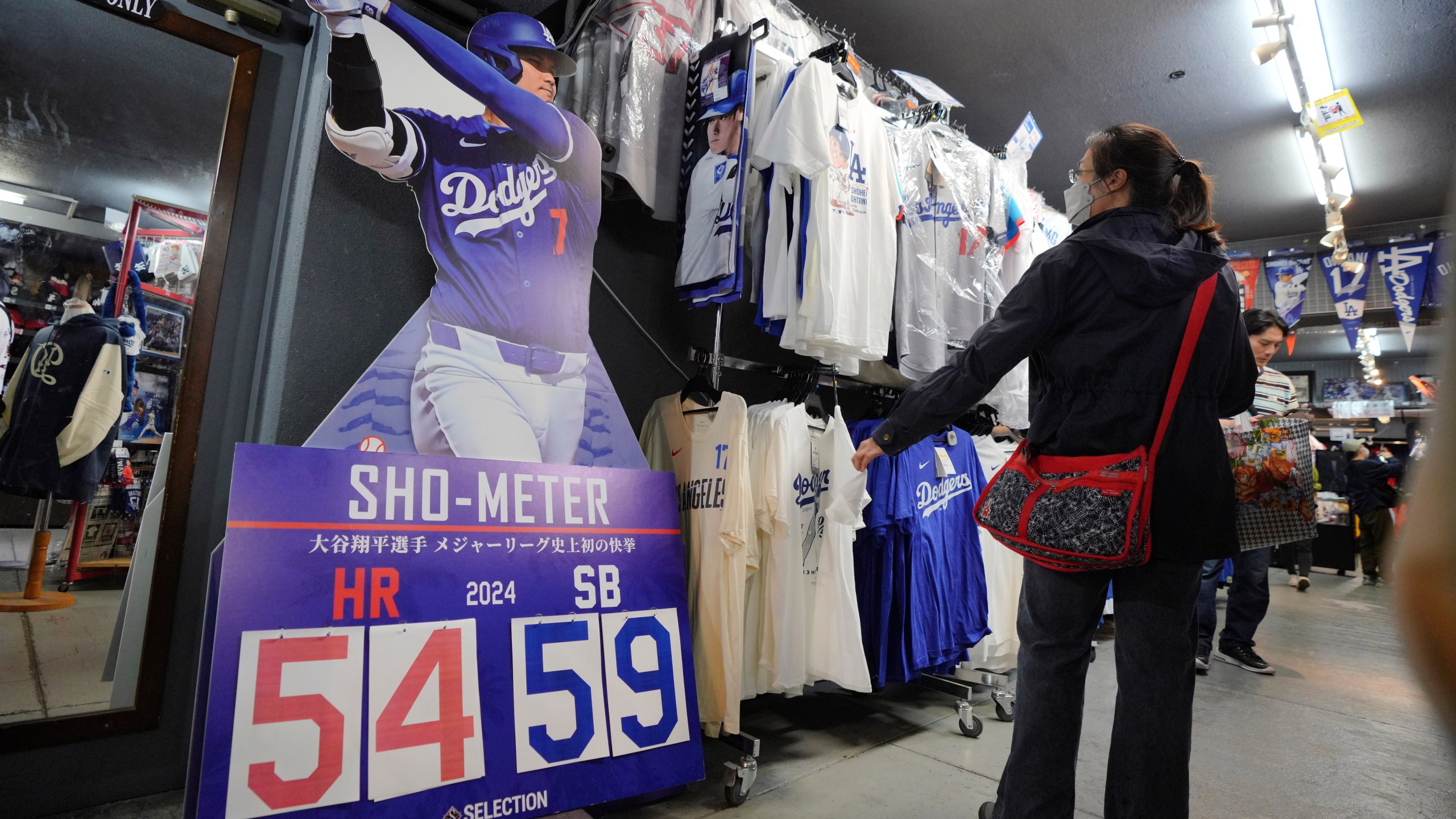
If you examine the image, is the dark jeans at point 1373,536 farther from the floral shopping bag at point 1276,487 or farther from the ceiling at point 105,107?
the ceiling at point 105,107

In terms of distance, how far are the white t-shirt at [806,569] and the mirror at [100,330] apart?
5.43 ft

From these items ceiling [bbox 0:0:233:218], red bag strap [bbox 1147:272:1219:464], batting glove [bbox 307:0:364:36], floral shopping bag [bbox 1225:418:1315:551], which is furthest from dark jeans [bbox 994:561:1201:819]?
ceiling [bbox 0:0:233:218]

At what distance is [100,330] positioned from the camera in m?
1.90

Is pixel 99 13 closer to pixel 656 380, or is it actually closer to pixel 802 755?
pixel 656 380

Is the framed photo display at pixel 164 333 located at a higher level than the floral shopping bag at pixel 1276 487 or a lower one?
higher

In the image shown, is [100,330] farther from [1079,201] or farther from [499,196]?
[1079,201]

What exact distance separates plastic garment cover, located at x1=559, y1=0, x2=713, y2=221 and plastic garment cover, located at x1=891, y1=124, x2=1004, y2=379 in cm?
96

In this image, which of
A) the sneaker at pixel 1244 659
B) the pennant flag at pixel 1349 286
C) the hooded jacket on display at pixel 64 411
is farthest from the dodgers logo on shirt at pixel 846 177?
the pennant flag at pixel 1349 286

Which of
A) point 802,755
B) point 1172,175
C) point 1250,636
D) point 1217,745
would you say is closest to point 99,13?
point 1172,175

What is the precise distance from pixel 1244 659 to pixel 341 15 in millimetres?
4865

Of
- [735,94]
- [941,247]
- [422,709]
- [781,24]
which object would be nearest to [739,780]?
[422,709]

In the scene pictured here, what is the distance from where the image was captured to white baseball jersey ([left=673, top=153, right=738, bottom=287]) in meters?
2.35

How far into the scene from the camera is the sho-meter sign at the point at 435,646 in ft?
4.73

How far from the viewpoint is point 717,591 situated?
2.27 m
